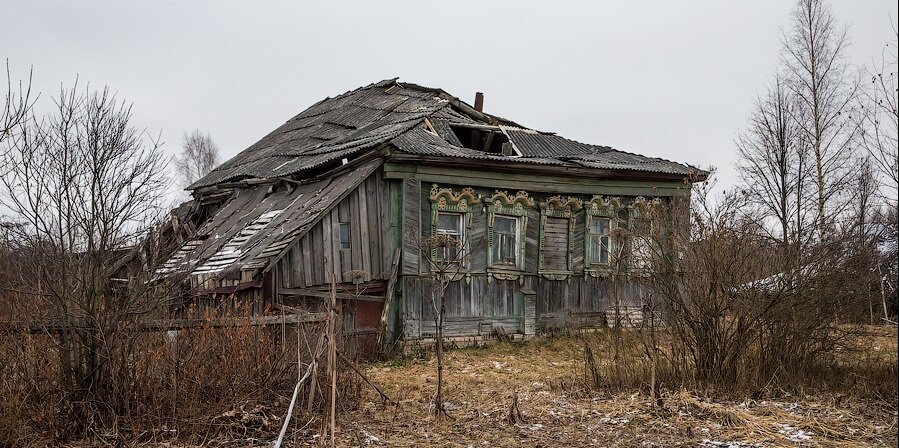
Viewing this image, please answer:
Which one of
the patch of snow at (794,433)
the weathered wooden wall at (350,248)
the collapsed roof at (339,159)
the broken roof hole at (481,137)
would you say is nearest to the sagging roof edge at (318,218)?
the collapsed roof at (339,159)

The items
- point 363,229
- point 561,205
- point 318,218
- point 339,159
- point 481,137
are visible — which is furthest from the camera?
point 481,137

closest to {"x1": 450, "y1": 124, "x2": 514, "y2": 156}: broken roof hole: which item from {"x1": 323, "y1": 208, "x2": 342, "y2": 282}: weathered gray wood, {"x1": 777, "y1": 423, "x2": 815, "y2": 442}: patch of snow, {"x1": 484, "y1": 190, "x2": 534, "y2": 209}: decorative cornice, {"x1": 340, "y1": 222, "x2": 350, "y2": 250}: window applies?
{"x1": 484, "y1": 190, "x2": 534, "y2": 209}: decorative cornice

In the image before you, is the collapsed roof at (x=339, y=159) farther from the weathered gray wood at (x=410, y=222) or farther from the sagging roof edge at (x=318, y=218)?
the weathered gray wood at (x=410, y=222)

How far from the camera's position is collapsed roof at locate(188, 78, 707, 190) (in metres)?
15.2

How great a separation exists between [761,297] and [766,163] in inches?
471

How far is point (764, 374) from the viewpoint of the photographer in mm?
9438

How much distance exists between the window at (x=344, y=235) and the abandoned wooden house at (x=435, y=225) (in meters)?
0.03

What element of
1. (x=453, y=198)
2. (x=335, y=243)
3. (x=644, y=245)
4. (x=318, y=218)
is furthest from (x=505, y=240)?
(x=644, y=245)

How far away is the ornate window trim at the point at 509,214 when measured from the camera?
15.2 meters

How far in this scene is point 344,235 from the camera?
13906mm

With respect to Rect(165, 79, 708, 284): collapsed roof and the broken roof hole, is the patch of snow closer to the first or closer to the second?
Rect(165, 79, 708, 284): collapsed roof

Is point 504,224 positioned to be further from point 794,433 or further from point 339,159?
point 794,433

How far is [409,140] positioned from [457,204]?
1.60 meters

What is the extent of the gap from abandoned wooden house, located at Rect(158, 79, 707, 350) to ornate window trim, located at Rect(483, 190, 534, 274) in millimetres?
28
